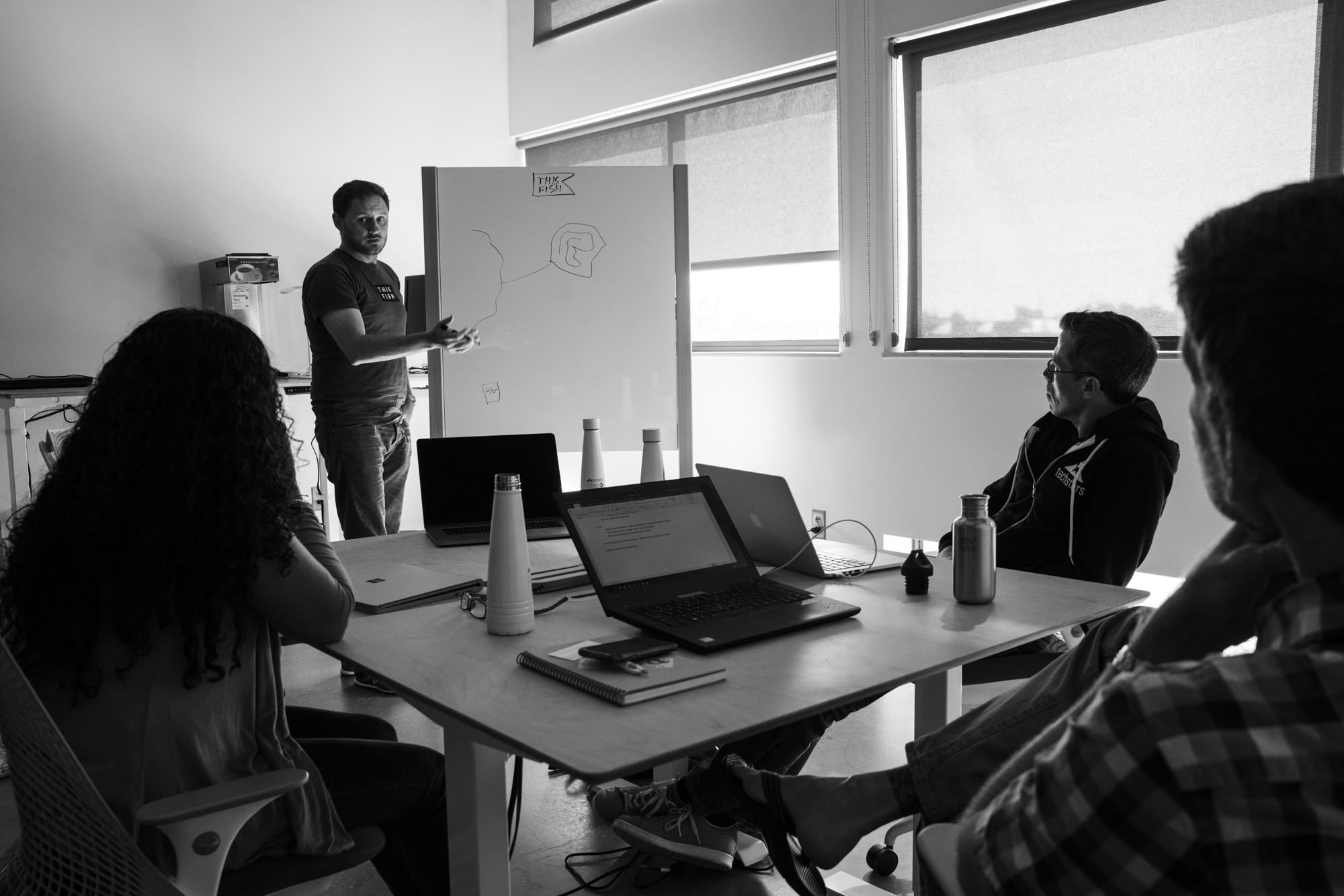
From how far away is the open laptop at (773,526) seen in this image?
6.30ft

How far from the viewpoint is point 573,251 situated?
12.5 feet

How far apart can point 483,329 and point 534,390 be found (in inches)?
11.0

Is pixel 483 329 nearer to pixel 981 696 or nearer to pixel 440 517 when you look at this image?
pixel 440 517

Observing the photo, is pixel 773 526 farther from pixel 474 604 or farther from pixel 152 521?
pixel 152 521

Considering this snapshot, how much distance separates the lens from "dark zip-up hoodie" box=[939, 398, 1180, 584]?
7.11 ft

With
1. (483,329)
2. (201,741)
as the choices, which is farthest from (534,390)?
(201,741)

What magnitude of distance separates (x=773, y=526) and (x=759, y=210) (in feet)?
10.7

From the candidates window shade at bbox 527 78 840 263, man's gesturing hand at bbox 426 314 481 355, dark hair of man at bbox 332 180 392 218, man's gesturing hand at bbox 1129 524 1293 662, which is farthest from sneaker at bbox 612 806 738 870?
window shade at bbox 527 78 840 263

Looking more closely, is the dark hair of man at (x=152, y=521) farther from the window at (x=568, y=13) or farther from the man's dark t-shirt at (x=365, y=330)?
the window at (x=568, y=13)

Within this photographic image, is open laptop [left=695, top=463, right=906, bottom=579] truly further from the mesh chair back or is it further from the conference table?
the mesh chair back

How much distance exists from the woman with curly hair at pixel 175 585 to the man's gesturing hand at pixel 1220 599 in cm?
105

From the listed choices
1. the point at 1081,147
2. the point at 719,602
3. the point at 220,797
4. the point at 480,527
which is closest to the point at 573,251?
the point at 480,527

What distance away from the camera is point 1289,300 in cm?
67

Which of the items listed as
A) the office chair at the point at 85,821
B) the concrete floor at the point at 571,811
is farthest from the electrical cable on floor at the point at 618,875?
the office chair at the point at 85,821
